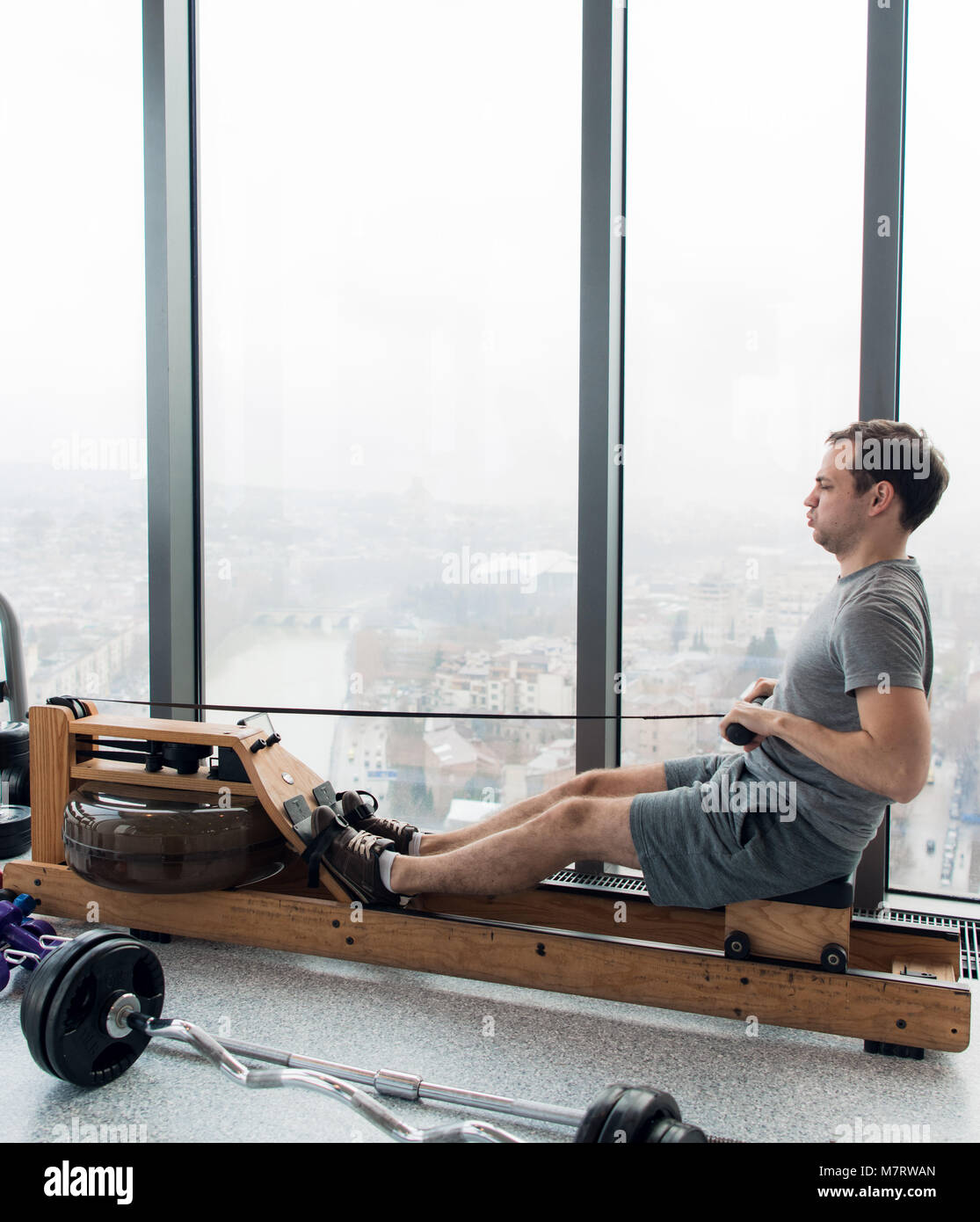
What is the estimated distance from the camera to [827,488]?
5.91 feet

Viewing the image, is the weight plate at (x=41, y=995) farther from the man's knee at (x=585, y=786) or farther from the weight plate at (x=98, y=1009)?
the man's knee at (x=585, y=786)

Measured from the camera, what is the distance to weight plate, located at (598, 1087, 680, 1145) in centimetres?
121

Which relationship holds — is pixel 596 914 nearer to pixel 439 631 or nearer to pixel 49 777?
pixel 439 631

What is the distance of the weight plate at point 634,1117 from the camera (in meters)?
1.21

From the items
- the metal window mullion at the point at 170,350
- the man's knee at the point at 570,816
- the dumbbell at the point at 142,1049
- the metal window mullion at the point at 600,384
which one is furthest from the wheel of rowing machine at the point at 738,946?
the metal window mullion at the point at 170,350

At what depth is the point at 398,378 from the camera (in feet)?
8.84

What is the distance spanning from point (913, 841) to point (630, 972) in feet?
3.26

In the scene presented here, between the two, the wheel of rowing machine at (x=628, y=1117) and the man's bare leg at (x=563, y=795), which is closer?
the wheel of rowing machine at (x=628, y=1117)

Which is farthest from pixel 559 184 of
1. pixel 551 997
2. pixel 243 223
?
pixel 551 997

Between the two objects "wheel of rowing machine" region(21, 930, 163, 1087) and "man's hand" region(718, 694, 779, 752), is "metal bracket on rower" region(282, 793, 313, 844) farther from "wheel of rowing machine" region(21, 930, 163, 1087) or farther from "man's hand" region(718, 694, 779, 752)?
"man's hand" region(718, 694, 779, 752)

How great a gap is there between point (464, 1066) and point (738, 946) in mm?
598

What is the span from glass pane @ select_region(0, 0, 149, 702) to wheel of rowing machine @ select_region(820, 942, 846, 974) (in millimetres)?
2277

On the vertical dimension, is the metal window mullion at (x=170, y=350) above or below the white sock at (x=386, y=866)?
above

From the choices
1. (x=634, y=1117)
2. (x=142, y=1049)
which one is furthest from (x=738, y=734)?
(x=142, y=1049)
